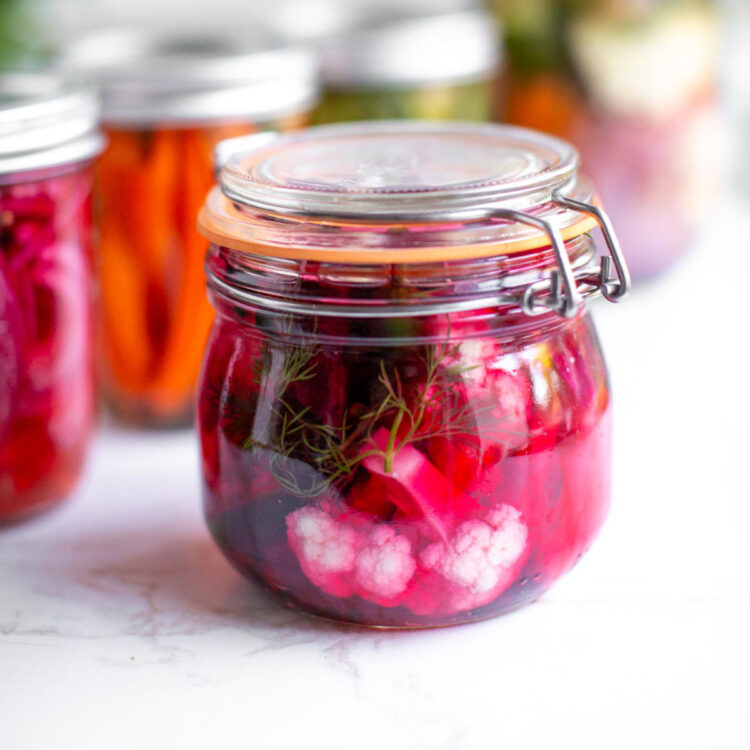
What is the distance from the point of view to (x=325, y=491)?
23.3 inches

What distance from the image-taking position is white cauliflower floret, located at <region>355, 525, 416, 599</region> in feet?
1.92

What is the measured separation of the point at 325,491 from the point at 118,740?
174 mm

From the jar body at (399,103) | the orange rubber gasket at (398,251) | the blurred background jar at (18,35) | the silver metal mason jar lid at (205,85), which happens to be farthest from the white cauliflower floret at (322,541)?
the blurred background jar at (18,35)

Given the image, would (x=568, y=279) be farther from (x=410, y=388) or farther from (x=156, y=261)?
(x=156, y=261)

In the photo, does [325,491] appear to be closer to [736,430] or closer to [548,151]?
[548,151]

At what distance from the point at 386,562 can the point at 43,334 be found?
13.3 inches

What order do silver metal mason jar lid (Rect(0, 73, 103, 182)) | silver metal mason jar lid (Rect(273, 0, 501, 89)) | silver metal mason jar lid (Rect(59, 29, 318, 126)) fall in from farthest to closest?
silver metal mason jar lid (Rect(273, 0, 501, 89)), silver metal mason jar lid (Rect(59, 29, 318, 126)), silver metal mason jar lid (Rect(0, 73, 103, 182))

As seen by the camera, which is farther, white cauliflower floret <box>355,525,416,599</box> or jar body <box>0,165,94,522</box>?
jar body <box>0,165,94,522</box>

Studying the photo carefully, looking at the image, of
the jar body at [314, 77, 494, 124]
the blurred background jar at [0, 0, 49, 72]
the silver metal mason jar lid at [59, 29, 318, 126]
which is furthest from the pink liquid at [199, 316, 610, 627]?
the blurred background jar at [0, 0, 49, 72]

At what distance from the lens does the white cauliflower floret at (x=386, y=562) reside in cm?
59

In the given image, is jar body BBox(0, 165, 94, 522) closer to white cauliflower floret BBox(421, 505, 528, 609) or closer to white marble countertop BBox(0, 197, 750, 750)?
white marble countertop BBox(0, 197, 750, 750)

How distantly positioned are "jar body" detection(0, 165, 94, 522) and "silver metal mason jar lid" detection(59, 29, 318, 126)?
10 centimetres

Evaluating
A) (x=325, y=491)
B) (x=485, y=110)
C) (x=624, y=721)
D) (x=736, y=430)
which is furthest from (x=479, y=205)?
(x=485, y=110)

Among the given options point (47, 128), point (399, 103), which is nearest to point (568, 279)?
point (47, 128)
